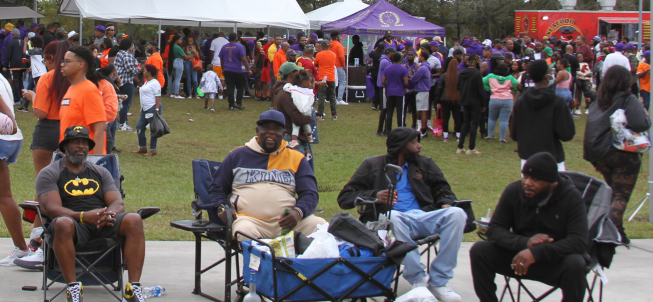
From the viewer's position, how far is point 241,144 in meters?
12.7

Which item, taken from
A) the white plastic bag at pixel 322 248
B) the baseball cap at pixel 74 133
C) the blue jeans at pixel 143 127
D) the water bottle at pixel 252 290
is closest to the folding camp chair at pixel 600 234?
the white plastic bag at pixel 322 248

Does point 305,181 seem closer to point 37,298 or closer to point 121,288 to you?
point 121,288

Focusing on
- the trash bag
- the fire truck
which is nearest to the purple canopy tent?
the fire truck

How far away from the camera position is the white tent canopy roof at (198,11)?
17.6 meters

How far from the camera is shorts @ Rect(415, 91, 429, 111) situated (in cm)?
A: 1338

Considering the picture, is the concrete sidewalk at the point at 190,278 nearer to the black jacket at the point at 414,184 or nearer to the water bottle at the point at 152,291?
the water bottle at the point at 152,291

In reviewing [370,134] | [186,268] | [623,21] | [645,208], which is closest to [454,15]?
[623,21]

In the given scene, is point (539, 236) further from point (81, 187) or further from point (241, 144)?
point (241, 144)

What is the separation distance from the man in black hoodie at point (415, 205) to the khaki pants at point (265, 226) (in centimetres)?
29

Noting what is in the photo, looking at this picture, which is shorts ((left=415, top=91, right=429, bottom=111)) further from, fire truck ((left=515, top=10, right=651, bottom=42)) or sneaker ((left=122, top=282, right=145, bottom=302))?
fire truck ((left=515, top=10, right=651, bottom=42))

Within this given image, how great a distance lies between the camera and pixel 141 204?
786 centimetres

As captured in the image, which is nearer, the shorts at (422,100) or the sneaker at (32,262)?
the sneaker at (32,262)

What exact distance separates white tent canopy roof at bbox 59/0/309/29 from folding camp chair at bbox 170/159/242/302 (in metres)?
13.2

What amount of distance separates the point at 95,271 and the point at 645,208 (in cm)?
691
